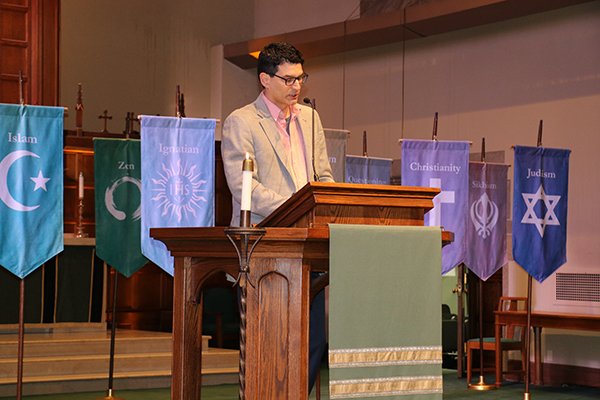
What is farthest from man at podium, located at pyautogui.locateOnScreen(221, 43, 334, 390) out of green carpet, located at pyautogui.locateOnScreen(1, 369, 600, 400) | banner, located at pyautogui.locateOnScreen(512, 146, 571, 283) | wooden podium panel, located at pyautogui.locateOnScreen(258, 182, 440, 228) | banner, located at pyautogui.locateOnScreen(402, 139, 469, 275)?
banner, located at pyautogui.locateOnScreen(512, 146, 571, 283)

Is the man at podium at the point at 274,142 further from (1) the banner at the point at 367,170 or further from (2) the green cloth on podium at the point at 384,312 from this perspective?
(1) the banner at the point at 367,170

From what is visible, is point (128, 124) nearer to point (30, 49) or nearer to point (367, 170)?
point (367, 170)

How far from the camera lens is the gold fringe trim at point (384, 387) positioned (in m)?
1.92

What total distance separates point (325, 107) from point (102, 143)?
4.54m

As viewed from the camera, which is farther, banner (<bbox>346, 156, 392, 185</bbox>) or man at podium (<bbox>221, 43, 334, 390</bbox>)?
banner (<bbox>346, 156, 392, 185</bbox>)

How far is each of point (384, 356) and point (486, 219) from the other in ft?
13.1

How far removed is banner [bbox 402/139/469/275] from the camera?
530 cm

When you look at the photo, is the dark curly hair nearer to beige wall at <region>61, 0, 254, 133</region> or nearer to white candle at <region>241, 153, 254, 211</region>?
white candle at <region>241, 153, 254, 211</region>

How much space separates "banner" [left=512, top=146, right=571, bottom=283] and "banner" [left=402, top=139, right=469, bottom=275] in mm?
415

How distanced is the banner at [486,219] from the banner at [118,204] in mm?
2648

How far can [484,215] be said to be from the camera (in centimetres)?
573

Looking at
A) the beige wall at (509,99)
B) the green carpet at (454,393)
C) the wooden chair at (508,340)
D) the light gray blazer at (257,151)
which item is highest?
the beige wall at (509,99)

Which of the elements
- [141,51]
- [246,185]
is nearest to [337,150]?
[246,185]

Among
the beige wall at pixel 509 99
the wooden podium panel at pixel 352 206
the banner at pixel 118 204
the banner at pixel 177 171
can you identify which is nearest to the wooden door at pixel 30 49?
the banner at pixel 118 204
